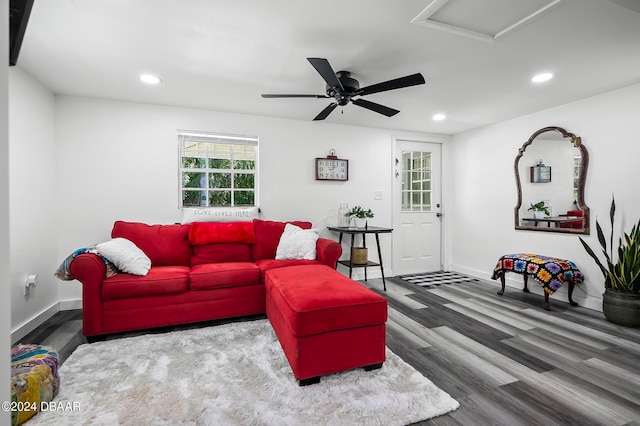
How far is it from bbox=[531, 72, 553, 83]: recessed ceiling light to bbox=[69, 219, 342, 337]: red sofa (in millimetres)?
2437

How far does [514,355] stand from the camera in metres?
2.21

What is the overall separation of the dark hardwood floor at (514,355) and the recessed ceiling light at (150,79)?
7.54 feet

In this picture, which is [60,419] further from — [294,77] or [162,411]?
[294,77]

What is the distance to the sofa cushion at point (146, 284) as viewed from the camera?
2.42 metres

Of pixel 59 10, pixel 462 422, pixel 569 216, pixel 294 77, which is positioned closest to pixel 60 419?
pixel 462 422

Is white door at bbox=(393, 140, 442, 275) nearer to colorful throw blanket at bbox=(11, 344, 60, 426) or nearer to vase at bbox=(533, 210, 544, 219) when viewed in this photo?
vase at bbox=(533, 210, 544, 219)

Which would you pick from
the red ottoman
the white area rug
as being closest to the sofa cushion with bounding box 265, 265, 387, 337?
the red ottoman

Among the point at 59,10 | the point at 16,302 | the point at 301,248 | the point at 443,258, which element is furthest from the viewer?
the point at 443,258

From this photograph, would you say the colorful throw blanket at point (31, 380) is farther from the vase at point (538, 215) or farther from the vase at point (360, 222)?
the vase at point (538, 215)

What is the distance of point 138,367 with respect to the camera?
2008mm

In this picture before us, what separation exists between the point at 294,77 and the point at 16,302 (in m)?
3.00

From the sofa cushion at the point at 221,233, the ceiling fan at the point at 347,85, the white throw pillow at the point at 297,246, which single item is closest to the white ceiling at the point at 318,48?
the ceiling fan at the point at 347,85

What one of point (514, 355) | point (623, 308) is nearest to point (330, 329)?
point (514, 355)

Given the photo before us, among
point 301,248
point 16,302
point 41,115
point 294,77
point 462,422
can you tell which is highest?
point 294,77
